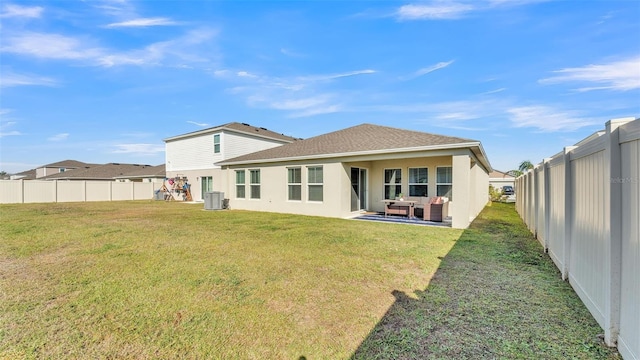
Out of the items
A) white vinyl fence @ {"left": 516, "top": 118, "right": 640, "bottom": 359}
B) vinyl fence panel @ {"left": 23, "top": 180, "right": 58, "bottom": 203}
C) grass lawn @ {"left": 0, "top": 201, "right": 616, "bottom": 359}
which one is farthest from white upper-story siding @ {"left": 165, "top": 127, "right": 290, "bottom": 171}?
white vinyl fence @ {"left": 516, "top": 118, "right": 640, "bottom": 359}

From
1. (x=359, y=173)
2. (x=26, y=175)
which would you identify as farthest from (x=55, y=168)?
(x=359, y=173)

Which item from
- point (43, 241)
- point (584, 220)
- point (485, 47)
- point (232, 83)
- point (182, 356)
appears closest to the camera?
point (182, 356)

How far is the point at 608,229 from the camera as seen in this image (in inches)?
101

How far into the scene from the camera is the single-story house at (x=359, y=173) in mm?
10438

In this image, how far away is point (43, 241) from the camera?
7207 mm

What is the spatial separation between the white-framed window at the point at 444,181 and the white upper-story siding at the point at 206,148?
627 inches

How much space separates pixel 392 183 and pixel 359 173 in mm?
1736

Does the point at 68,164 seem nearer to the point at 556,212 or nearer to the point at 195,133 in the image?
the point at 195,133

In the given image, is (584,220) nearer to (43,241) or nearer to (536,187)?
(536,187)

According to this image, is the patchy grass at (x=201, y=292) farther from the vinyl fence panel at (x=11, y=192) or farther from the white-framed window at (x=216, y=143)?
the vinyl fence panel at (x=11, y=192)

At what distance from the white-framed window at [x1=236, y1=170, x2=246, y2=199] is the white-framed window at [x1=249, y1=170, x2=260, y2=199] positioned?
72 cm

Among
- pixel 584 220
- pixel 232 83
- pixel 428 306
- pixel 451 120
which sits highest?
pixel 232 83

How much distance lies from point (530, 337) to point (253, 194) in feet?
47.6

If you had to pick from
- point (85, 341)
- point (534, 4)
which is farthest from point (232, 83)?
point (85, 341)
